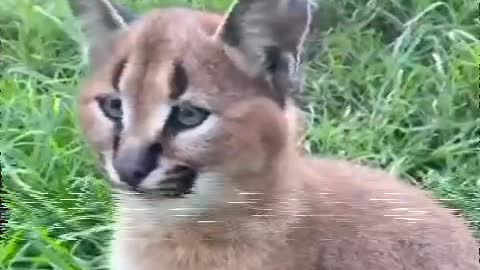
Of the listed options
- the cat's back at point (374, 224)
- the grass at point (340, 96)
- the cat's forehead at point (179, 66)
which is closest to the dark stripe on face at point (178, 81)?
the cat's forehead at point (179, 66)

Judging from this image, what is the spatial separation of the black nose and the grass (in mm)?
86

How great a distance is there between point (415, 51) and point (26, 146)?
458mm

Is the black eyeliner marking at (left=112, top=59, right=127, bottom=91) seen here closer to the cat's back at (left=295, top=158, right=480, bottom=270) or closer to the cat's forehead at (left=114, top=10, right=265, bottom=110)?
the cat's forehead at (left=114, top=10, right=265, bottom=110)

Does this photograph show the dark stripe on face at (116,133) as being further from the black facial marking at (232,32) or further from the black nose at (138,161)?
the black facial marking at (232,32)

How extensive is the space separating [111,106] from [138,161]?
0.25 feet

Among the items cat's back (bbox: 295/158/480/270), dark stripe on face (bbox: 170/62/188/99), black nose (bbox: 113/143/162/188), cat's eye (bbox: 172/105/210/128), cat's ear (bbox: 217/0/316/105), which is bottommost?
cat's back (bbox: 295/158/480/270)

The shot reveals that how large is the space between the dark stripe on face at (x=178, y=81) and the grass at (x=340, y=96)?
115mm

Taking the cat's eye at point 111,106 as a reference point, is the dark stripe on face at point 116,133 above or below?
below

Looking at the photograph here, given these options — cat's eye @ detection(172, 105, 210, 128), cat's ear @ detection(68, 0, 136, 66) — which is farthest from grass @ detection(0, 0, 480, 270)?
cat's eye @ detection(172, 105, 210, 128)

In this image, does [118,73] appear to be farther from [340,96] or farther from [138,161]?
[340,96]

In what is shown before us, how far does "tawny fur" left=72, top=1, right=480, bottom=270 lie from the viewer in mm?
1014

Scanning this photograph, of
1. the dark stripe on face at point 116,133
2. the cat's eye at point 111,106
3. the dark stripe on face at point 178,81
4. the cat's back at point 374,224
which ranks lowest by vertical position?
the cat's back at point 374,224

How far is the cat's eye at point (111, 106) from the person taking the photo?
1.02 m

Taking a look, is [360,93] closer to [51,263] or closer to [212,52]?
[212,52]
